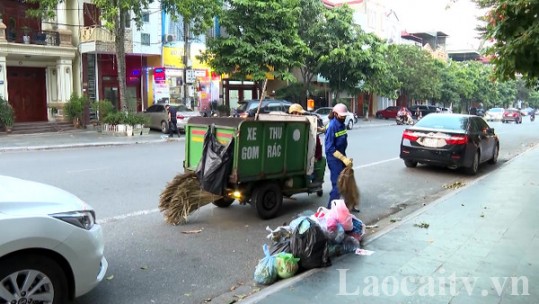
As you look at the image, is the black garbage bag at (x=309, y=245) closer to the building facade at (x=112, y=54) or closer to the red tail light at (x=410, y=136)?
the red tail light at (x=410, y=136)

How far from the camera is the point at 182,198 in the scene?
6746 mm

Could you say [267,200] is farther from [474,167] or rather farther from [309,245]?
[474,167]

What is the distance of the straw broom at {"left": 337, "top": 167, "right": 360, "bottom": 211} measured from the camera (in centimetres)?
702

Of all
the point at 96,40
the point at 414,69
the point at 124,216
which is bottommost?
the point at 124,216

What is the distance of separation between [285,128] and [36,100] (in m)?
22.6

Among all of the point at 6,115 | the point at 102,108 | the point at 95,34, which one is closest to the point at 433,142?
the point at 102,108

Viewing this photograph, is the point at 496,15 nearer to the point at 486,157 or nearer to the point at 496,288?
the point at 496,288

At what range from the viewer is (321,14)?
33.7 metres

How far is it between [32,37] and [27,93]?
3048 millimetres

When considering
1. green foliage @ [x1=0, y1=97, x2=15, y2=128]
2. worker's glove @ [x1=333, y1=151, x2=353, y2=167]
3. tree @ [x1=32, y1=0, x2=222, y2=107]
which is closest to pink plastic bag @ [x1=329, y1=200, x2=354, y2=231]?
worker's glove @ [x1=333, y1=151, x2=353, y2=167]

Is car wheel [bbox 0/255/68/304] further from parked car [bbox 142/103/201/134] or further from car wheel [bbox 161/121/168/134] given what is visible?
car wheel [bbox 161/121/168/134]

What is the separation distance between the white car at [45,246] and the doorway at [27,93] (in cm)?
2366

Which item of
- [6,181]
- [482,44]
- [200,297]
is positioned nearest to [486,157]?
[482,44]

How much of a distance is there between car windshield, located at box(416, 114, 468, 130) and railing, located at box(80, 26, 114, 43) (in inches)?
700
